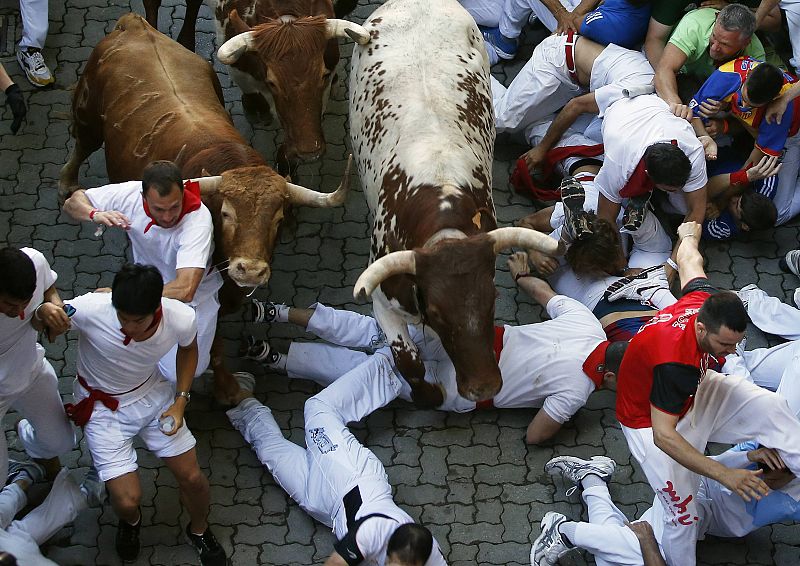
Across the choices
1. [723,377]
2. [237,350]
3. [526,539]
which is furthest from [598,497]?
[237,350]

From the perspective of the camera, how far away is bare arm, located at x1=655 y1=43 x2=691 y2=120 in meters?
7.69

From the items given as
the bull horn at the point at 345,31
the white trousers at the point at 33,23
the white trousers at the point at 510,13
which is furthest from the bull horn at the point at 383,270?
the white trousers at the point at 33,23

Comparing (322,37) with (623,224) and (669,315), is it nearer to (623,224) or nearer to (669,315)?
(623,224)

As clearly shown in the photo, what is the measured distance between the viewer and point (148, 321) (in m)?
5.16

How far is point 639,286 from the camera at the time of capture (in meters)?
7.00

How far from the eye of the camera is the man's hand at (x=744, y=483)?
17.5ft

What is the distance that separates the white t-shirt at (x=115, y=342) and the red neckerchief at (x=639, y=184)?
325 centimetres

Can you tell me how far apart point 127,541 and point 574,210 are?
11.5ft

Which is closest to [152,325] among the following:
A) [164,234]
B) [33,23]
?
[164,234]

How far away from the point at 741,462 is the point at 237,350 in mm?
3253

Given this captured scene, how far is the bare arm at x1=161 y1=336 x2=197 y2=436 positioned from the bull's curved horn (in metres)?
0.88

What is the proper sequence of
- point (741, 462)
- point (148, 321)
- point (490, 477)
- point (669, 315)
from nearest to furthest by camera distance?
1. point (148, 321)
2. point (669, 315)
3. point (741, 462)
4. point (490, 477)

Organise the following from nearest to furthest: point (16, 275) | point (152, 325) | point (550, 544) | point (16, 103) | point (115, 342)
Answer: point (16, 275) < point (152, 325) < point (115, 342) < point (550, 544) < point (16, 103)

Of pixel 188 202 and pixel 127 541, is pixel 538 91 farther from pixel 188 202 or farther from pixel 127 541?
pixel 127 541
